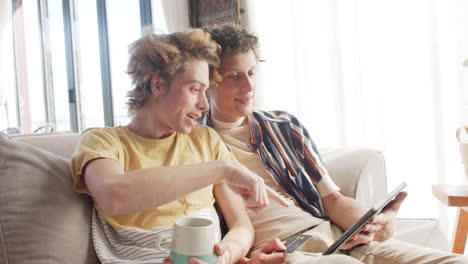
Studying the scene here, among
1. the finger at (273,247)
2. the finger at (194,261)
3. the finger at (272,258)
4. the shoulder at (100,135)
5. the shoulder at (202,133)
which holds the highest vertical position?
the shoulder at (100,135)

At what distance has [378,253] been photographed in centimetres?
114

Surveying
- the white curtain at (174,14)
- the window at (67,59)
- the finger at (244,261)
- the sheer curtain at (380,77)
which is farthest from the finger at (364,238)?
the window at (67,59)

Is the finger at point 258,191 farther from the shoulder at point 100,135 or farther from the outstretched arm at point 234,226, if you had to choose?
the shoulder at point 100,135

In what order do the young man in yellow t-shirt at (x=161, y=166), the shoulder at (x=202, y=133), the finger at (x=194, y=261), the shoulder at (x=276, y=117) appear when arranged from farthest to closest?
the shoulder at (x=276, y=117) < the shoulder at (x=202, y=133) < the young man in yellow t-shirt at (x=161, y=166) < the finger at (x=194, y=261)

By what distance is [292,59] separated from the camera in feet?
10.1

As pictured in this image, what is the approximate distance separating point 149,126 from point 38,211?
0.35 metres

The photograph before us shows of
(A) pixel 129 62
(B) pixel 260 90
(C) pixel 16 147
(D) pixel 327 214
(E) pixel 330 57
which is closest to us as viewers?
(C) pixel 16 147

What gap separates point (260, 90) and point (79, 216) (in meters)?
2.30

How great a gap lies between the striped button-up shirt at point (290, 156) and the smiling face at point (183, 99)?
1.12ft

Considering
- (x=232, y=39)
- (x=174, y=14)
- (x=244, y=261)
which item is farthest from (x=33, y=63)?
(x=244, y=261)

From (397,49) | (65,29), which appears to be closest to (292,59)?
(397,49)

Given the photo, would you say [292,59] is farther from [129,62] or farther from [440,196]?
[129,62]

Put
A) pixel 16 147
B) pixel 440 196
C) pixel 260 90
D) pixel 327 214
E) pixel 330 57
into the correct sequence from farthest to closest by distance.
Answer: pixel 260 90
pixel 330 57
pixel 440 196
pixel 327 214
pixel 16 147

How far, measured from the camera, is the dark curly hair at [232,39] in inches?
51.8
